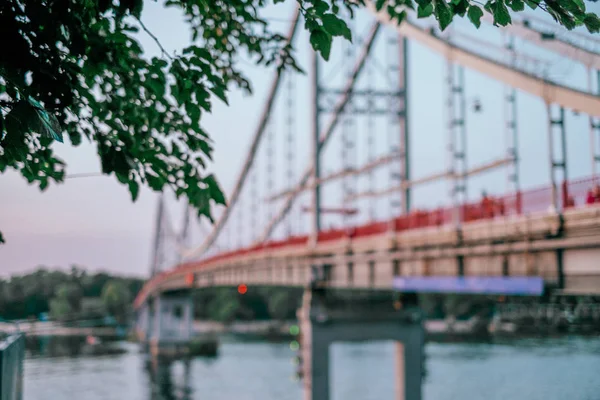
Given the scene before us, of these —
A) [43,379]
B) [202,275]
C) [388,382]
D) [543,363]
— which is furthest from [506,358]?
[43,379]

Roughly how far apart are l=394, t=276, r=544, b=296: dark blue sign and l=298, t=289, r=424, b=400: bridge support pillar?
24.9 feet

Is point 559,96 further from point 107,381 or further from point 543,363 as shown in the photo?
point 543,363

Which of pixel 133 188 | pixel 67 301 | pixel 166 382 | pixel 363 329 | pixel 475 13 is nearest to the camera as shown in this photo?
pixel 475 13

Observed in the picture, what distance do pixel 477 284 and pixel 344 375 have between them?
49953mm

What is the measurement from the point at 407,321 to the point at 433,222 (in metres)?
11.6

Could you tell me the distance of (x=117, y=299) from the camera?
159m

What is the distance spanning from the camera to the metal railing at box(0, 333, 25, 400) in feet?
37.3

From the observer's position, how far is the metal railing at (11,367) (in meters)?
11.4

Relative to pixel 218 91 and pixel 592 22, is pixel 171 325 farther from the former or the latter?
pixel 592 22

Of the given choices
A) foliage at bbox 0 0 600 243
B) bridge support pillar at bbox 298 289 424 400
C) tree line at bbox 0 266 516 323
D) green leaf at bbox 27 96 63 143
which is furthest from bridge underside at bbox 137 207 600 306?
tree line at bbox 0 266 516 323

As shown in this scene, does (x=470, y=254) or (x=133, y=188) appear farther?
(x=470, y=254)

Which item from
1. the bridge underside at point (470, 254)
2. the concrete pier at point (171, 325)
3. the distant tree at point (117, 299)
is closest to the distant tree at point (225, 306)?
the distant tree at point (117, 299)

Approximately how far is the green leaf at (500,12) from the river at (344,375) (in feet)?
123

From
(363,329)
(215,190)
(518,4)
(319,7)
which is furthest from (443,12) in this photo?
(363,329)
